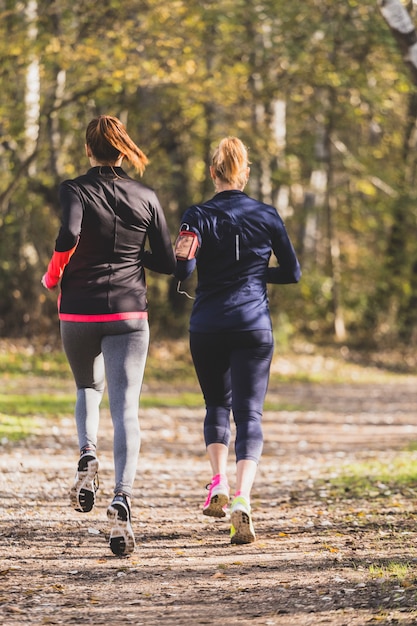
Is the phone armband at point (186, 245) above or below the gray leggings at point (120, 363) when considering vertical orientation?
above

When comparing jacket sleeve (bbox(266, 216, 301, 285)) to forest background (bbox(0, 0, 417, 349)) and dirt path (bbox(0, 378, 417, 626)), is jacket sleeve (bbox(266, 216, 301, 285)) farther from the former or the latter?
forest background (bbox(0, 0, 417, 349))

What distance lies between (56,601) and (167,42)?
12.9 metres

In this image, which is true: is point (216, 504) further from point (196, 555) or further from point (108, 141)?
point (108, 141)

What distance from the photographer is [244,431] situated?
607cm

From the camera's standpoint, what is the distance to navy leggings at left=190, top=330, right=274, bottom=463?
6027mm

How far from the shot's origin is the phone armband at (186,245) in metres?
5.83

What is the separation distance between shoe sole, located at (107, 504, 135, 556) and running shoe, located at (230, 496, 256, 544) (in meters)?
0.61

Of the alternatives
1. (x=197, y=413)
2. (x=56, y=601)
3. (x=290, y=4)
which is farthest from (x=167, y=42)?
(x=56, y=601)

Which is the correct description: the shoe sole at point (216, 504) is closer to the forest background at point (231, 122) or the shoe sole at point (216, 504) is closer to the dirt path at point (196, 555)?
the dirt path at point (196, 555)

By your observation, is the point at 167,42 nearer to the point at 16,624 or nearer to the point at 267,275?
the point at 267,275

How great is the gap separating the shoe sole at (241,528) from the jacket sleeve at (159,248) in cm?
141

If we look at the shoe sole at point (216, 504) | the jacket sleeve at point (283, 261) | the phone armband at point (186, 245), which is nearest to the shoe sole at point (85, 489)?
the shoe sole at point (216, 504)

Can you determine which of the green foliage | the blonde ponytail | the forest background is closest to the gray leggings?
the blonde ponytail

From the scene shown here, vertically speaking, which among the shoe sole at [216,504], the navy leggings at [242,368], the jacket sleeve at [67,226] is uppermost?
the jacket sleeve at [67,226]
